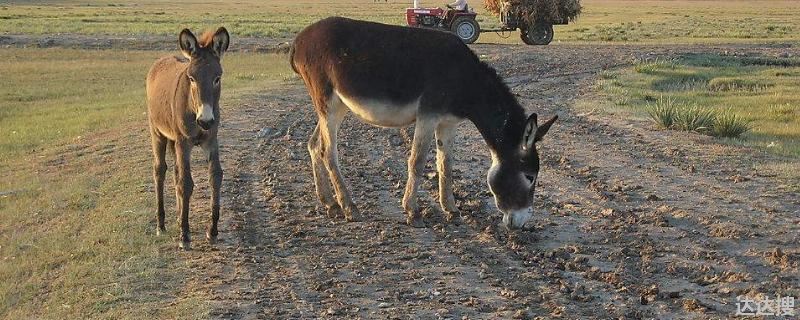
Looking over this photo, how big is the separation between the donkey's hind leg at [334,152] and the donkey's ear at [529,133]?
203 centimetres

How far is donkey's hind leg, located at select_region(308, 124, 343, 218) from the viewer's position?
10212 mm

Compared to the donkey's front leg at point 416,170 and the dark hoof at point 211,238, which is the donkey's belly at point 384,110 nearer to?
the donkey's front leg at point 416,170

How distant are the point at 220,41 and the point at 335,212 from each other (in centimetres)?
233

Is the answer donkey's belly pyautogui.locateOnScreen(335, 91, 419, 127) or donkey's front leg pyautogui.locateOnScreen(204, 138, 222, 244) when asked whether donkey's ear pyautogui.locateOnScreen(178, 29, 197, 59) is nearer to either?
donkey's front leg pyautogui.locateOnScreen(204, 138, 222, 244)

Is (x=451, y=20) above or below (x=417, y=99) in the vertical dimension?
below

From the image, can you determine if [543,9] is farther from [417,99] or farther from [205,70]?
[205,70]

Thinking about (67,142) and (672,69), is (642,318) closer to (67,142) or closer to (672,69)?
(67,142)

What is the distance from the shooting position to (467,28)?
35406 millimetres

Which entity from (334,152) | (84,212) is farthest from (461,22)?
(334,152)

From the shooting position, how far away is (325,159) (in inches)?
404

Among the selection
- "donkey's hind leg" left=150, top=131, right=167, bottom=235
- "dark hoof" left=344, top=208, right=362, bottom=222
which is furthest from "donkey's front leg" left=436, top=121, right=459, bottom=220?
"donkey's hind leg" left=150, top=131, right=167, bottom=235

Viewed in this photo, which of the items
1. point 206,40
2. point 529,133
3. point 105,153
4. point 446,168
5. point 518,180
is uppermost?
point 206,40

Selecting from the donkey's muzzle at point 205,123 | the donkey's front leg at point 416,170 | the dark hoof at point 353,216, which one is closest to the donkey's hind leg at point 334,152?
the dark hoof at point 353,216

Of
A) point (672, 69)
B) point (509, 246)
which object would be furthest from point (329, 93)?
point (672, 69)
